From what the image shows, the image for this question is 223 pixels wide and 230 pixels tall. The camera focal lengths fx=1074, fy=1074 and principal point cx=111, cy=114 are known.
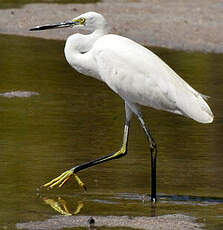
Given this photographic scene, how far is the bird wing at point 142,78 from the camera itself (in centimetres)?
836

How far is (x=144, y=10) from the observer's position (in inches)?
942

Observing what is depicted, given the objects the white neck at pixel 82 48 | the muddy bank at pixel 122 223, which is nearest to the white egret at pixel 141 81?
the white neck at pixel 82 48

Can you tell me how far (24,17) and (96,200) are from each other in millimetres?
14420

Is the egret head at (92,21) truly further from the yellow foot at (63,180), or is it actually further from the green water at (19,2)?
the green water at (19,2)

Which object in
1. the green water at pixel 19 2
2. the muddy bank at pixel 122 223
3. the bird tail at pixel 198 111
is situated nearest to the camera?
the muddy bank at pixel 122 223

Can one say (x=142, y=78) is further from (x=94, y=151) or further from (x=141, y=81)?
(x=94, y=151)

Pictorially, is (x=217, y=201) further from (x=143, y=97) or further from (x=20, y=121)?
(x=20, y=121)

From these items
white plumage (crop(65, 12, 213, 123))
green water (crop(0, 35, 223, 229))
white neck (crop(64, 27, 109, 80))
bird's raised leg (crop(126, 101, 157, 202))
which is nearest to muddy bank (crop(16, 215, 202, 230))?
green water (crop(0, 35, 223, 229))

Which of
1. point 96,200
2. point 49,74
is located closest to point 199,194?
point 96,200

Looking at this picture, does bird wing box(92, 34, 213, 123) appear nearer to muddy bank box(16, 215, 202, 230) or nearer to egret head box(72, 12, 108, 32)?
egret head box(72, 12, 108, 32)

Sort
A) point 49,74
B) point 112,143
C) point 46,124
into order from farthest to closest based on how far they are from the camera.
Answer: point 49,74, point 46,124, point 112,143

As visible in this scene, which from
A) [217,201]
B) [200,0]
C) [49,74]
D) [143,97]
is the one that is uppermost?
[143,97]

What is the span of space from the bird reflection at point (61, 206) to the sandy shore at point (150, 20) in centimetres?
1083

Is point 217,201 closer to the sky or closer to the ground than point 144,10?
closer to the sky
